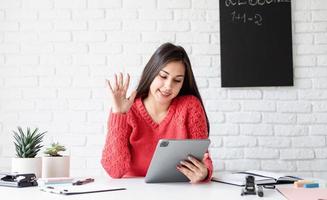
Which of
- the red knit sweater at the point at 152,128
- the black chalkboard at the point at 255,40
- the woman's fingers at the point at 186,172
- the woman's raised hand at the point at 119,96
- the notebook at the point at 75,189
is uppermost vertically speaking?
the black chalkboard at the point at 255,40

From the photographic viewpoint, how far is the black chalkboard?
2551mm

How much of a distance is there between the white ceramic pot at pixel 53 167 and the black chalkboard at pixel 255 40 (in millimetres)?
1318

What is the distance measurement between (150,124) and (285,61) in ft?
3.73

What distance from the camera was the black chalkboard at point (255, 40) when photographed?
8.37 ft

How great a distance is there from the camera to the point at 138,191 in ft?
3.96

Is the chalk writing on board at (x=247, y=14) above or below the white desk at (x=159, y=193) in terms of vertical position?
above

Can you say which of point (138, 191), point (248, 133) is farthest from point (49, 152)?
point (248, 133)

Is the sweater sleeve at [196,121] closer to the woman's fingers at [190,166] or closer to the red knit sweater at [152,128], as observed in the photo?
the red knit sweater at [152,128]

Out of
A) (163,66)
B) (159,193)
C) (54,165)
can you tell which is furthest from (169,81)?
(159,193)

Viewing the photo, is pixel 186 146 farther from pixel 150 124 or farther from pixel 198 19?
pixel 198 19

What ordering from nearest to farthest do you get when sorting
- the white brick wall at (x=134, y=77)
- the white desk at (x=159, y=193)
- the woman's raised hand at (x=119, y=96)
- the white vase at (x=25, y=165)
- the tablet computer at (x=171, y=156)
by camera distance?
the white desk at (x=159, y=193), the tablet computer at (x=171, y=156), the white vase at (x=25, y=165), the woman's raised hand at (x=119, y=96), the white brick wall at (x=134, y=77)

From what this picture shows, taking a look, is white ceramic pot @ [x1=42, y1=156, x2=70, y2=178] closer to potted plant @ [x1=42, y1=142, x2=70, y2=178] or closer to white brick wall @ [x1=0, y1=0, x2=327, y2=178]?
potted plant @ [x1=42, y1=142, x2=70, y2=178]

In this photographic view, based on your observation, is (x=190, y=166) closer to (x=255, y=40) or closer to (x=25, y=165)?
(x=25, y=165)

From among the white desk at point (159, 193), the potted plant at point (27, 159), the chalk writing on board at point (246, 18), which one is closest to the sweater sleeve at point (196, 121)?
the white desk at point (159, 193)
